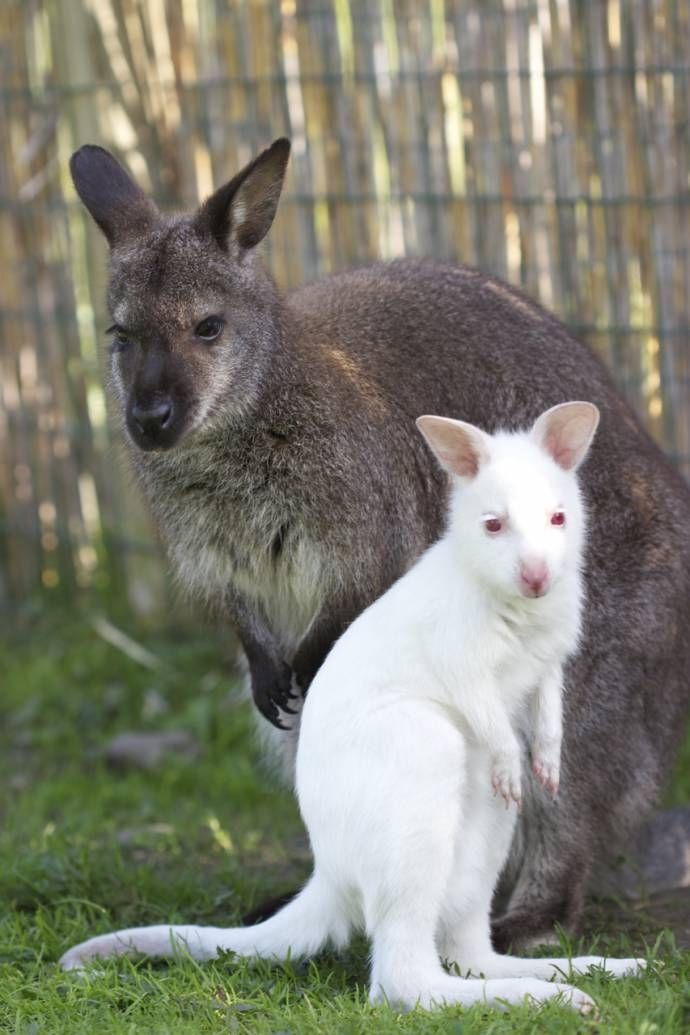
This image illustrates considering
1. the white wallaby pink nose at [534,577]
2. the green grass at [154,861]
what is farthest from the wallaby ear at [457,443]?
the green grass at [154,861]

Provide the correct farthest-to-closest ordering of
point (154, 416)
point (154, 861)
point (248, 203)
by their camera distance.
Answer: point (154, 861)
point (248, 203)
point (154, 416)

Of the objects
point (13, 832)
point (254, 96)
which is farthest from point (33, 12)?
point (13, 832)

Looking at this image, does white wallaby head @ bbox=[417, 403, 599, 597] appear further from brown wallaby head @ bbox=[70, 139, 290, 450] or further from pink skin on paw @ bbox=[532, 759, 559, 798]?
brown wallaby head @ bbox=[70, 139, 290, 450]

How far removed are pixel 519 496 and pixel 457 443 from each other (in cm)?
20

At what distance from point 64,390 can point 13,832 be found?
98.0 inches

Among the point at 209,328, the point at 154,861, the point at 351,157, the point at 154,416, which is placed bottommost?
the point at 154,861

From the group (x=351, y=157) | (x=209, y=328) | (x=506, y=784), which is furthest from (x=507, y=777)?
(x=351, y=157)

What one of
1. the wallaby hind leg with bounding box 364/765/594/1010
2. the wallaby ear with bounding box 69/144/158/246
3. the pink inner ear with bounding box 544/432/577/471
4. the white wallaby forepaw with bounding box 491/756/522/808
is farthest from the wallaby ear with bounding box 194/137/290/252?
the wallaby hind leg with bounding box 364/765/594/1010

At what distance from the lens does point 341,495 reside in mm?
4016

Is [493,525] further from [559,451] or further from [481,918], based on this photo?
[481,918]

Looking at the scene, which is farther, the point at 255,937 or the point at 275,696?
the point at 275,696

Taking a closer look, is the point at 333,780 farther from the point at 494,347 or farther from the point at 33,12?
the point at 33,12

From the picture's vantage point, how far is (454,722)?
3.39 m

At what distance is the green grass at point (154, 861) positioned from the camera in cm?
330
